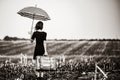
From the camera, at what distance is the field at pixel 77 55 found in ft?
22.1

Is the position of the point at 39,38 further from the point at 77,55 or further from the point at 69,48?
the point at 77,55

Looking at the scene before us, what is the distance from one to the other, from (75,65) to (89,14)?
1449 mm

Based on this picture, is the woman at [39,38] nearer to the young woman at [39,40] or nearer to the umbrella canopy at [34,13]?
the young woman at [39,40]

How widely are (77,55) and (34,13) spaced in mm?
1523

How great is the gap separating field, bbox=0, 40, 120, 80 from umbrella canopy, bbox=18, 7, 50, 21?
0.67m

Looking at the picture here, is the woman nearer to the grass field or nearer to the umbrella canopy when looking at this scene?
the umbrella canopy

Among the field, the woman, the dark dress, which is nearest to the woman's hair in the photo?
the woman

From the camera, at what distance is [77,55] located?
6938 mm

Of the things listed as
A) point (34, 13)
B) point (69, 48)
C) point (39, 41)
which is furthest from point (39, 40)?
point (69, 48)

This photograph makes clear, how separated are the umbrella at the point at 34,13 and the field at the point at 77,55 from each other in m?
0.64

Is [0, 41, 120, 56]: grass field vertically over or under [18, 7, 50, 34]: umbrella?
under

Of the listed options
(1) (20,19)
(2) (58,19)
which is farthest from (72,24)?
(1) (20,19)

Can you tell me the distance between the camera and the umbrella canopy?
6430 millimetres

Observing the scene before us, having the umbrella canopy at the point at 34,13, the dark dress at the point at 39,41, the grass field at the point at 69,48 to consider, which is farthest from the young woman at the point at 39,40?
the grass field at the point at 69,48
